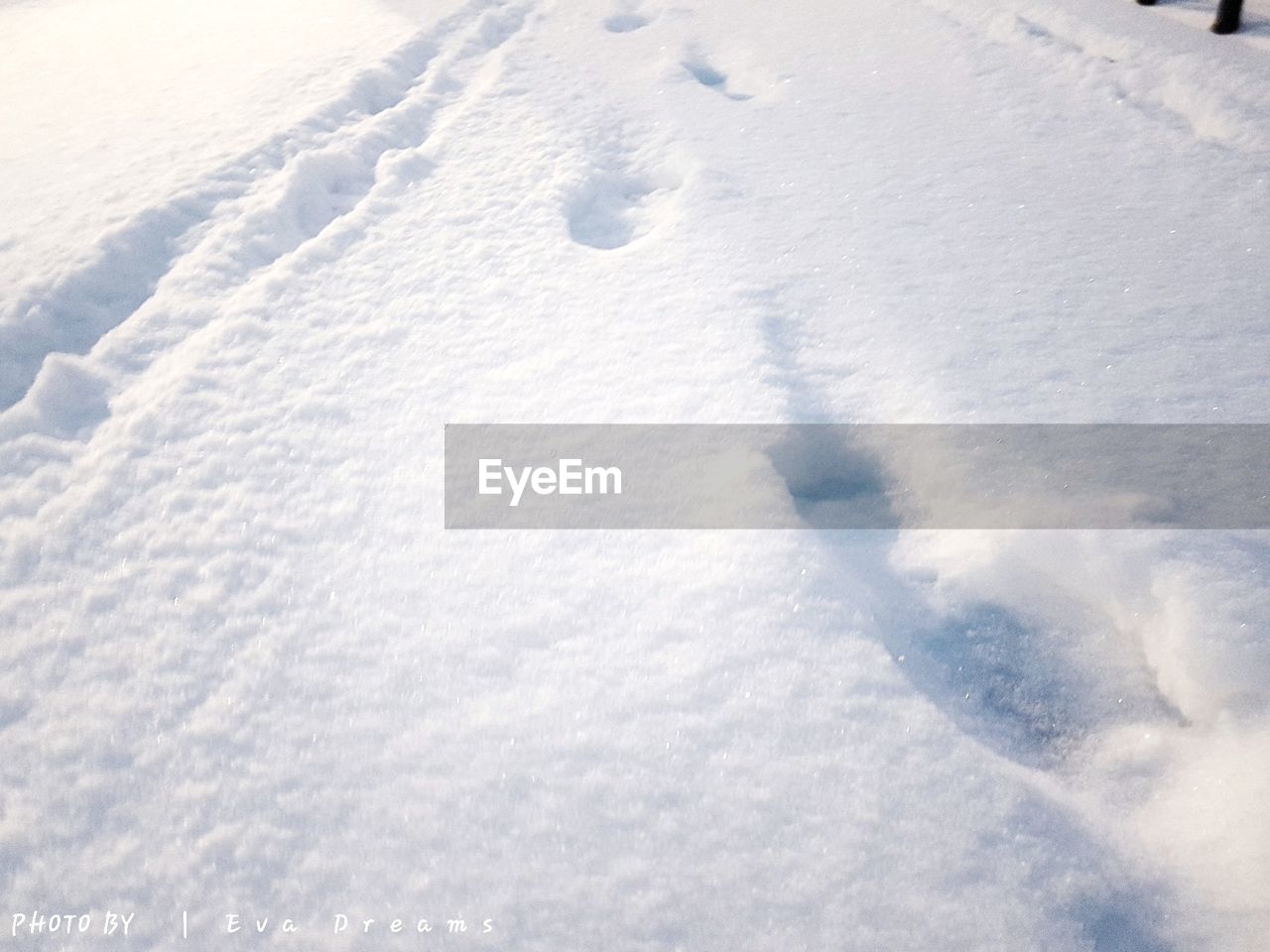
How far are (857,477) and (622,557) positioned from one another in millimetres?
533

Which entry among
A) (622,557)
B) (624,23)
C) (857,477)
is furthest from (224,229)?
(624,23)

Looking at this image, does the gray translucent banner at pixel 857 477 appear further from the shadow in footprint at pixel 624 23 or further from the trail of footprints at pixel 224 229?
the shadow in footprint at pixel 624 23

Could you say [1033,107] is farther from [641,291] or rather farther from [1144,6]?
[641,291]

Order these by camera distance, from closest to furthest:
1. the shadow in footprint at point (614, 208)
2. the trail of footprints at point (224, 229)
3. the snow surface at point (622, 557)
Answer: the snow surface at point (622, 557) < the trail of footprints at point (224, 229) < the shadow in footprint at point (614, 208)

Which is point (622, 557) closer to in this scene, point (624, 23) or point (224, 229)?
point (224, 229)

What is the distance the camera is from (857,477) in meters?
1.38

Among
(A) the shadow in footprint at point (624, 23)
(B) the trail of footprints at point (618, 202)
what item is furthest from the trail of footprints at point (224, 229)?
(A) the shadow in footprint at point (624, 23)

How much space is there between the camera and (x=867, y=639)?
3.53 ft

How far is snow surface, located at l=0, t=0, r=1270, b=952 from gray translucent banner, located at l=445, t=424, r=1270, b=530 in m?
0.05

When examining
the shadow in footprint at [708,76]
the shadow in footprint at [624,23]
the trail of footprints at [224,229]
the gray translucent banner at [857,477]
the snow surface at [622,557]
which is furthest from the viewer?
the shadow in footprint at [624,23]

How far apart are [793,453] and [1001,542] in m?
0.42

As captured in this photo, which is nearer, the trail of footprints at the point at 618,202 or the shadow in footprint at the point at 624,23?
the trail of footprints at the point at 618,202

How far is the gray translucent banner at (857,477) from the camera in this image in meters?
1.23

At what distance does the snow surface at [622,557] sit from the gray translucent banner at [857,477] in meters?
0.05
